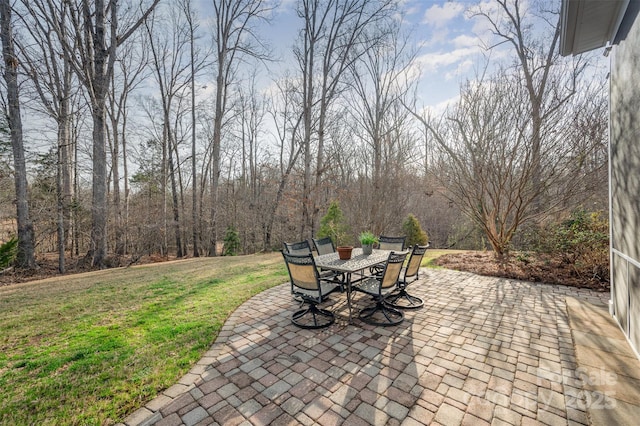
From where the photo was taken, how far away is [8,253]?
8.09m

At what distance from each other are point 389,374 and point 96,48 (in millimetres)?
11549

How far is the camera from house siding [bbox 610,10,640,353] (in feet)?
8.70

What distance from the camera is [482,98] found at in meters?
7.11

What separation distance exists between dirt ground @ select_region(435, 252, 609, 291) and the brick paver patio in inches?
74.7

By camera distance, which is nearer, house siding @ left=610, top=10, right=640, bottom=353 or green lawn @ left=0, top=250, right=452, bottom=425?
green lawn @ left=0, top=250, right=452, bottom=425

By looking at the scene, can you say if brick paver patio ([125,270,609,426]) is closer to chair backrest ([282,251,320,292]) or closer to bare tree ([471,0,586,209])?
chair backrest ([282,251,320,292])

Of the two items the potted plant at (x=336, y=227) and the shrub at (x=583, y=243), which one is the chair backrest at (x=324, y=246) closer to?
the shrub at (x=583, y=243)

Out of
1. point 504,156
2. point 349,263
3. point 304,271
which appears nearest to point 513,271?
point 504,156

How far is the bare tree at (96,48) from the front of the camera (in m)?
7.91

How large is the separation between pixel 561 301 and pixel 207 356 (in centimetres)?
551

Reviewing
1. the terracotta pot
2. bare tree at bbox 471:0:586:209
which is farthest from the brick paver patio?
bare tree at bbox 471:0:586:209

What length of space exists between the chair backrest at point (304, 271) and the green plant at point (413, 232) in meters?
8.59

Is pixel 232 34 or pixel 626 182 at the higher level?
pixel 232 34

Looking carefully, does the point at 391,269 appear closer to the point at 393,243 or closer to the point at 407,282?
the point at 407,282
